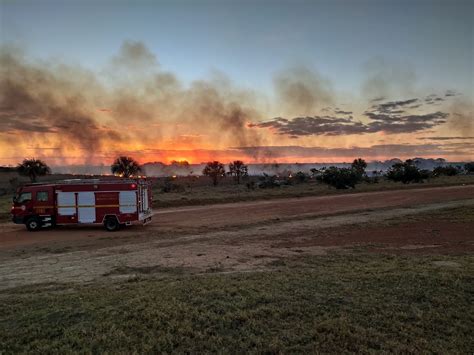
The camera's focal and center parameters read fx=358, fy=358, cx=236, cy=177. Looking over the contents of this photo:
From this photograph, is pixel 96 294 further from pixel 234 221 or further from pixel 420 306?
pixel 234 221

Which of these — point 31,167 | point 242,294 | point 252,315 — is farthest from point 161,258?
point 31,167

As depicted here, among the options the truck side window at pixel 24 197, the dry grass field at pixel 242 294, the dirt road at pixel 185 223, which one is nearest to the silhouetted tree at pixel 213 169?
the dirt road at pixel 185 223

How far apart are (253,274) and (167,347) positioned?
512 centimetres

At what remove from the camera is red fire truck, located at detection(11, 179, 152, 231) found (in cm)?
2300

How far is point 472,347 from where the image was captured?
5.53 meters

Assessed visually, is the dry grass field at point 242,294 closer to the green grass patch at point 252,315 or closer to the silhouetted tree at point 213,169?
the green grass patch at point 252,315

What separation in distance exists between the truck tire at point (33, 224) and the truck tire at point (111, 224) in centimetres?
440

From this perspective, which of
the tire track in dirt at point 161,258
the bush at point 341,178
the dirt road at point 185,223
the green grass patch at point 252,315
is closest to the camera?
the green grass patch at point 252,315

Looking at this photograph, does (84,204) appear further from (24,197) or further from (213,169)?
(213,169)

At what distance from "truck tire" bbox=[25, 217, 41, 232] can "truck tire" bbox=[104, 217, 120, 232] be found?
14.4 ft

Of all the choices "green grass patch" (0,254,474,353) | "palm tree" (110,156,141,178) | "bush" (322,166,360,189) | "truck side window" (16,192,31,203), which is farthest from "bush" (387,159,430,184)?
"green grass patch" (0,254,474,353)

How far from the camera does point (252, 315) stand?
660 centimetres

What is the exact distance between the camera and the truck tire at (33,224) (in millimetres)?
23250

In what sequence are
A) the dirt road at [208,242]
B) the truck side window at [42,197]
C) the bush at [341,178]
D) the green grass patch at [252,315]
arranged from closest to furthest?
1. the green grass patch at [252,315]
2. the dirt road at [208,242]
3. the truck side window at [42,197]
4. the bush at [341,178]
